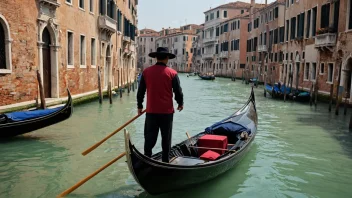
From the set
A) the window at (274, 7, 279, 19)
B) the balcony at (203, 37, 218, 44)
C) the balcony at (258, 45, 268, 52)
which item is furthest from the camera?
the balcony at (203, 37, 218, 44)

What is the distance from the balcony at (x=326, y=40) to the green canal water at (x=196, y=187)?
15.6 ft

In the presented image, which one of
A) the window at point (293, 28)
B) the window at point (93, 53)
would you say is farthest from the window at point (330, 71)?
the window at point (93, 53)

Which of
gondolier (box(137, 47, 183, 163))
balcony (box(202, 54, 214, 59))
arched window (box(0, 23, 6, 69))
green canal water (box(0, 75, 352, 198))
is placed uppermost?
balcony (box(202, 54, 214, 59))

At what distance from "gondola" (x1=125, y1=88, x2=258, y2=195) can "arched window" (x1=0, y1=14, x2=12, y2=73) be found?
14.2 feet

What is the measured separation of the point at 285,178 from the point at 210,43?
3453 cm

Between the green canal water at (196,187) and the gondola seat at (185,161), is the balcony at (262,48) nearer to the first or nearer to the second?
the green canal water at (196,187)

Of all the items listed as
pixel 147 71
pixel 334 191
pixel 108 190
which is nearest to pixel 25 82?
pixel 108 190

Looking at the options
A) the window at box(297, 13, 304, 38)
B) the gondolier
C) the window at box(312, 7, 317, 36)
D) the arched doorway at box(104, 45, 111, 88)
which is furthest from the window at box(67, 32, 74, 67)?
the window at box(297, 13, 304, 38)

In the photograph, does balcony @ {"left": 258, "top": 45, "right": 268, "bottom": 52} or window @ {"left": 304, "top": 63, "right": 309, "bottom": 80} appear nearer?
window @ {"left": 304, "top": 63, "right": 309, "bottom": 80}

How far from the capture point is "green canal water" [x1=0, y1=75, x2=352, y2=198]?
3.54m

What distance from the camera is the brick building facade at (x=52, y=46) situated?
6.70 m

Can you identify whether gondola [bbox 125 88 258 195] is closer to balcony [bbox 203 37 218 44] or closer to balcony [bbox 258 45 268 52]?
balcony [bbox 258 45 268 52]

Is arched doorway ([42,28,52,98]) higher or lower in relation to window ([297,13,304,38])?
lower

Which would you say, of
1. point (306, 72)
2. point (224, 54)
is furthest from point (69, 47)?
point (224, 54)
